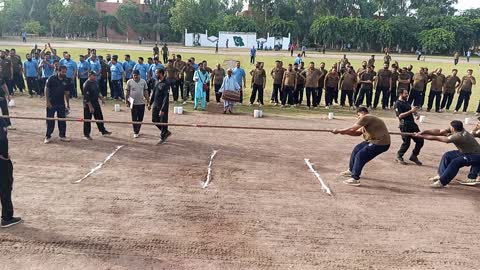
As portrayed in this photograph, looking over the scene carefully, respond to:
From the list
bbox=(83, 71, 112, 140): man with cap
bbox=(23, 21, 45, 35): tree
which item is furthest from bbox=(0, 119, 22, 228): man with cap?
bbox=(23, 21, 45, 35): tree

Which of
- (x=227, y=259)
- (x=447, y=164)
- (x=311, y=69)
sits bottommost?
(x=227, y=259)

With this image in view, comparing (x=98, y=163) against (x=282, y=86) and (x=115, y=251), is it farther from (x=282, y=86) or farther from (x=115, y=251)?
(x=282, y=86)

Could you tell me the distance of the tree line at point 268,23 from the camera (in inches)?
2653

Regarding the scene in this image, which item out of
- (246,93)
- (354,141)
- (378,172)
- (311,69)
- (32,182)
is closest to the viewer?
(32,182)

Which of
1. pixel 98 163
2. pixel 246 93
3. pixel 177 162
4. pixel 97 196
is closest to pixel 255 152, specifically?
pixel 177 162

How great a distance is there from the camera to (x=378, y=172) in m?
10.2

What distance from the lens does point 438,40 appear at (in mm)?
65062

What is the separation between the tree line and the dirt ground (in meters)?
57.5

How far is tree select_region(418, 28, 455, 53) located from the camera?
212ft

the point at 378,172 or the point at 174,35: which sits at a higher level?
the point at 174,35

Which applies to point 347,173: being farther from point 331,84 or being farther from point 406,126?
point 331,84

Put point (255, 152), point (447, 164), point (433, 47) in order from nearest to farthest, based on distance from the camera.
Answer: point (447, 164) → point (255, 152) → point (433, 47)

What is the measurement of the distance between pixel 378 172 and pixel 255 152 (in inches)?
123

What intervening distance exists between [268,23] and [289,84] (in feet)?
182
